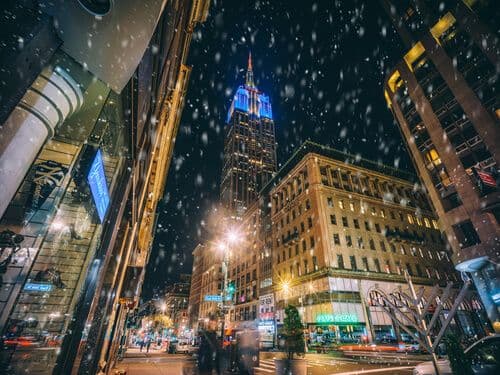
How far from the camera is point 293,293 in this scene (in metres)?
37.2

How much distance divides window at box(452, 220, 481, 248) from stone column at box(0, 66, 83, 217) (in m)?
33.3

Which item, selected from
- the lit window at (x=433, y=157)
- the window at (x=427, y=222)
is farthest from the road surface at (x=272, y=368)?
the window at (x=427, y=222)

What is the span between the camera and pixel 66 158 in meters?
6.66

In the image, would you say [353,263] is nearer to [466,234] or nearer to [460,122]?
[466,234]

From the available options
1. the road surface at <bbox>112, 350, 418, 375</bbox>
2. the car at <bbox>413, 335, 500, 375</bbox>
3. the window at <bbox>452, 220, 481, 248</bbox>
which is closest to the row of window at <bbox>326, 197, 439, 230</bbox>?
the window at <bbox>452, 220, 481, 248</bbox>

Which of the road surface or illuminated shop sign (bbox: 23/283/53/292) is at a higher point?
illuminated shop sign (bbox: 23/283/53/292)

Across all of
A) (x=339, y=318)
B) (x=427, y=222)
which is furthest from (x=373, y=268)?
(x=427, y=222)

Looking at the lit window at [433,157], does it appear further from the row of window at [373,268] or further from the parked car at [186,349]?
the parked car at [186,349]

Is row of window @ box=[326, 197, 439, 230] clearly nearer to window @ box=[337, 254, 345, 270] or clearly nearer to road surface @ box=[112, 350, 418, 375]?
window @ box=[337, 254, 345, 270]

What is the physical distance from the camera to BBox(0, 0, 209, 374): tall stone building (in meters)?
2.36

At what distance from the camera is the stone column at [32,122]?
2.25 metres

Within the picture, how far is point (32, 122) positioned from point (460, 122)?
36.6m

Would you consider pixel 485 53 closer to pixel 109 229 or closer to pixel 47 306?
pixel 109 229

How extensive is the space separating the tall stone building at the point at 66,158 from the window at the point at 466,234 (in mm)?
31521
